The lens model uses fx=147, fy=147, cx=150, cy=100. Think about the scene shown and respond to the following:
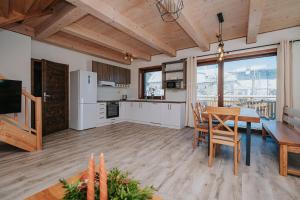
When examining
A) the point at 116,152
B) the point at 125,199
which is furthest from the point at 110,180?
the point at 116,152

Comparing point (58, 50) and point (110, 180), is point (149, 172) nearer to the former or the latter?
point (110, 180)

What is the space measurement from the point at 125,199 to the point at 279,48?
15.3ft

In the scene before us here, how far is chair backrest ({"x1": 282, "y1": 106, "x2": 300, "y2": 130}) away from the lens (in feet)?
8.85

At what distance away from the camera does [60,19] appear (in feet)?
9.04

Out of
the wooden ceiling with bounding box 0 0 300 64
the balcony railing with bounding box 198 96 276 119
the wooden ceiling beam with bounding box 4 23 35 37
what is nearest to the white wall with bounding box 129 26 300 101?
the wooden ceiling with bounding box 0 0 300 64

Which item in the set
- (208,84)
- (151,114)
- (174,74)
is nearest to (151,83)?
(174,74)

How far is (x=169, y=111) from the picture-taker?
480 cm

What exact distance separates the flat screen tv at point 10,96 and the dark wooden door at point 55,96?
1.16 m

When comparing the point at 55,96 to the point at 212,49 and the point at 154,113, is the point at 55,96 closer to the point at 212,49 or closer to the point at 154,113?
the point at 154,113

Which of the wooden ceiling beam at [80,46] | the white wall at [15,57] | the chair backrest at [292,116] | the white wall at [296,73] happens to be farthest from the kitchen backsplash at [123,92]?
the white wall at [296,73]

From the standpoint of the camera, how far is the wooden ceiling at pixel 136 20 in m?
2.54

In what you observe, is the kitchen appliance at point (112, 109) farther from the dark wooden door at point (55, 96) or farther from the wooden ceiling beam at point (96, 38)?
the wooden ceiling beam at point (96, 38)

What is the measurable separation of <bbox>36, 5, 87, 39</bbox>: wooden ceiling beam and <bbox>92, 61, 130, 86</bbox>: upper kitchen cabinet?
1798 mm

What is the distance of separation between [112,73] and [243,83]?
443cm
